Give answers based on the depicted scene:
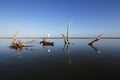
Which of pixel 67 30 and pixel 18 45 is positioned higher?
pixel 67 30

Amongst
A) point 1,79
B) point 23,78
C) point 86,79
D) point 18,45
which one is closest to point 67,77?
point 86,79

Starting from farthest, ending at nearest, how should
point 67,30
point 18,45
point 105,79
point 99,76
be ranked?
point 67,30, point 18,45, point 99,76, point 105,79

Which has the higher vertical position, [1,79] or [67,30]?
[67,30]

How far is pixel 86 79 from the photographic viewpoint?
37.1 ft

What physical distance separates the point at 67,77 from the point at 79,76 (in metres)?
1.21

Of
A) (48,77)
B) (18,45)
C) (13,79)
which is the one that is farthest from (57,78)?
(18,45)

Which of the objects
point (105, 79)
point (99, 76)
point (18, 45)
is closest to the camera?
point (105, 79)

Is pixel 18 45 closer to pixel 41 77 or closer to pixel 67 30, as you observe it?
pixel 67 30

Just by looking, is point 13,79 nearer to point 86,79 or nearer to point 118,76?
point 86,79

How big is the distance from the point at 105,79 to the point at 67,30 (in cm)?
4227

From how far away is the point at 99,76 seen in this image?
12117mm

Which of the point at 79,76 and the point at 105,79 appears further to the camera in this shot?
the point at 79,76

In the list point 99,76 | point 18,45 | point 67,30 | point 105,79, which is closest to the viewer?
point 105,79

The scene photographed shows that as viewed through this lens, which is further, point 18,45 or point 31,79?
point 18,45
